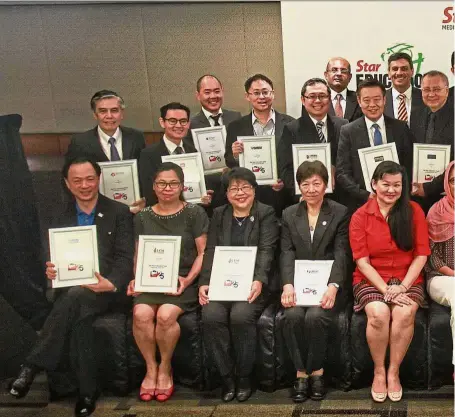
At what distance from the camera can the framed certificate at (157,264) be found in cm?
340

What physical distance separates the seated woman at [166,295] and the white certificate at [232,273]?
138 millimetres

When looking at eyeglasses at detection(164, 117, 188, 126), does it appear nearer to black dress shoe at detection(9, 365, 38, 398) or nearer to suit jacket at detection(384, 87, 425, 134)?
suit jacket at detection(384, 87, 425, 134)

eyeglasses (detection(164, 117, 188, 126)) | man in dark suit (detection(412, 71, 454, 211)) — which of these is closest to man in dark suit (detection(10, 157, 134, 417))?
eyeglasses (detection(164, 117, 188, 126))

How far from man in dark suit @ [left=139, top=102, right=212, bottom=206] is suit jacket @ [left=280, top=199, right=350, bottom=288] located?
2.04 ft

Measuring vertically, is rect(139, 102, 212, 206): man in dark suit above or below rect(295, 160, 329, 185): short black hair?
above

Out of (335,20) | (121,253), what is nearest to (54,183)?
(121,253)

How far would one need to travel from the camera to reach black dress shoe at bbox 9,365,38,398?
3443 mm

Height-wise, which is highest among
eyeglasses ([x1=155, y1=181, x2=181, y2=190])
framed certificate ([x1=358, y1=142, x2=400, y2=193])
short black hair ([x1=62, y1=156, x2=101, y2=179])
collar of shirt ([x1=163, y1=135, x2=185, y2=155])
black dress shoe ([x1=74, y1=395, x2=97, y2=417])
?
collar of shirt ([x1=163, y1=135, x2=185, y2=155])

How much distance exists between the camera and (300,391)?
10.7 ft

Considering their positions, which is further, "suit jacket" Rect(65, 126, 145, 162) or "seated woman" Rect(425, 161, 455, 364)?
"suit jacket" Rect(65, 126, 145, 162)

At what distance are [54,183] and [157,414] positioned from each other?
7.59 ft

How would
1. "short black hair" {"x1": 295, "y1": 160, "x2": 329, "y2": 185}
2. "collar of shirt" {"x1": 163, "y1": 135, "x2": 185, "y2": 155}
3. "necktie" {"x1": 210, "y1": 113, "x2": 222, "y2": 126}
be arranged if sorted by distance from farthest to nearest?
"necktie" {"x1": 210, "y1": 113, "x2": 222, "y2": 126} < "collar of shirt" {"x1": 163, "y1": 135, "x2": 185, "y2": 155} < "short black hair" {"x1": 295, "y1": 160, "x2": 329, "y2": 185}

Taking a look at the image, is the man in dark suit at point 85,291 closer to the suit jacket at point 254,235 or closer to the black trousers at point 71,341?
the black trousers at point 71,341

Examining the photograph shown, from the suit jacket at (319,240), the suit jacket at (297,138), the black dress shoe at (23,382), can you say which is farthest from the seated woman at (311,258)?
the black dress shoe at (23,382)
